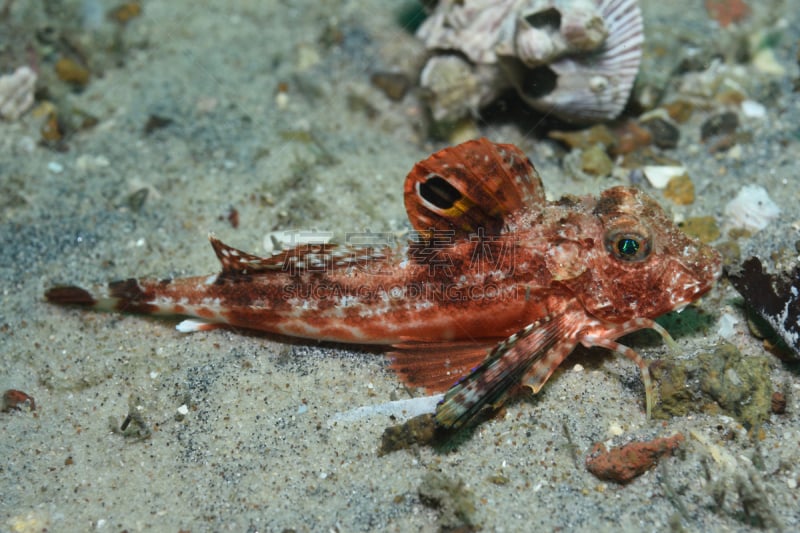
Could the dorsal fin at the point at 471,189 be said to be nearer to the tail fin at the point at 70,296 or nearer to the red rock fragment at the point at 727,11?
the tail fin at the point at 70,296

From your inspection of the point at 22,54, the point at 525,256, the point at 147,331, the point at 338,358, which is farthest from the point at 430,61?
the point at 22,54

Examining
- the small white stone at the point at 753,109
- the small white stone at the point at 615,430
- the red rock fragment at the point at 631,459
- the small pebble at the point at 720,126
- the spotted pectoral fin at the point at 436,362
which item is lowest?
the spotted pectoral fin at the point at 436,362

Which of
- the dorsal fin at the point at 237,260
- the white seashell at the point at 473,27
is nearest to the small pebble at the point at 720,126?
the white seashell at the point at 473,27

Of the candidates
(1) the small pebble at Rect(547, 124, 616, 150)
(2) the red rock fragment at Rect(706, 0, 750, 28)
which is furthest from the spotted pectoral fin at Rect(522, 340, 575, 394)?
(2) the red rock fragment at Rect(706, 0, 750, 28)

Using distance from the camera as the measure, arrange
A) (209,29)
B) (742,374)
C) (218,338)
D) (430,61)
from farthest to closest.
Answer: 1. (209,29)
2. (430,61)
3. (218,338)
4. (742,374)

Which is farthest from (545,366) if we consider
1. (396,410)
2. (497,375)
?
(396,410)

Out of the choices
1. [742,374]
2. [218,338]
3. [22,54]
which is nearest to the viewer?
[742,374]

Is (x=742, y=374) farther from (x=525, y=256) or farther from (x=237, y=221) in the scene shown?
(x=237, y=221)

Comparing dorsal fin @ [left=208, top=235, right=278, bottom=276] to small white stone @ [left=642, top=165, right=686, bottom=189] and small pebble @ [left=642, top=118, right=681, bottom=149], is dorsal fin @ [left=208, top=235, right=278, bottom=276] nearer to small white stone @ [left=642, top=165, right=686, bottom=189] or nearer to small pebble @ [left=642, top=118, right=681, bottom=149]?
small white stone @ [left=642, top=165, right=686, bottom=189]
